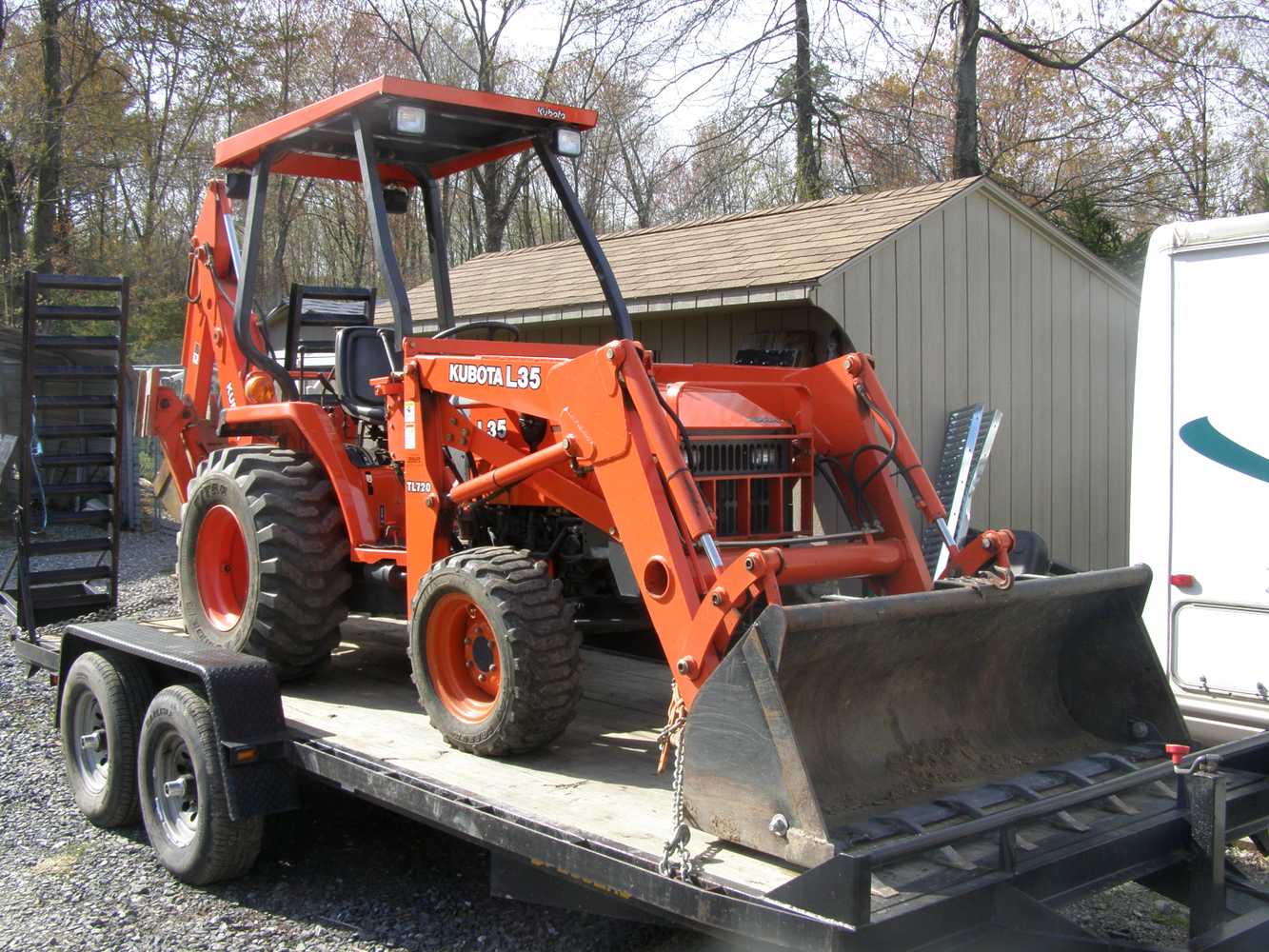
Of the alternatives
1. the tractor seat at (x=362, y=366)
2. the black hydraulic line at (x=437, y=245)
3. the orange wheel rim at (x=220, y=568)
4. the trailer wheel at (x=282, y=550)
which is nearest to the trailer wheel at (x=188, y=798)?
the trailer wheel at (x=282, y=550)

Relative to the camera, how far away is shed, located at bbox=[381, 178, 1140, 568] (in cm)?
901

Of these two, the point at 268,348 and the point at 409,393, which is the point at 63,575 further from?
the point at 409,393

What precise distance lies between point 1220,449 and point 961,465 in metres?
4.04

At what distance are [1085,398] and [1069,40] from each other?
969cm

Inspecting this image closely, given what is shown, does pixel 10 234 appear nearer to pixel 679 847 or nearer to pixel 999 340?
pixel 999 340

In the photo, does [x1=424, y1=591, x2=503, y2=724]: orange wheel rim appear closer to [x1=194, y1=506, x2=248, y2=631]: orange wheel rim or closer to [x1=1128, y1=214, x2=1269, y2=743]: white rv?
[x1=194, y1=506, x2=248, y2=631]: orange wheel rim

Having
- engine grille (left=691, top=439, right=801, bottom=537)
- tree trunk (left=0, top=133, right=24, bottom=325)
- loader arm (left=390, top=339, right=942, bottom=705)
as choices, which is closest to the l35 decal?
loader arm (left=390, top=339, right=942, bottom=705)

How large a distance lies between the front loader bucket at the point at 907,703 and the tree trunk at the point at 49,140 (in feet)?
69.5

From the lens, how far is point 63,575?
22.9 feet

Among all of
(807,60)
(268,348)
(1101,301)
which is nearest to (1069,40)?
(807,60)

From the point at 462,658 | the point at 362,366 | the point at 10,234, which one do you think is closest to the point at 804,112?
the point at 10,234

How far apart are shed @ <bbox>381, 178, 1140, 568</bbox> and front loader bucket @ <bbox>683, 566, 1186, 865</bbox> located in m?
4.49

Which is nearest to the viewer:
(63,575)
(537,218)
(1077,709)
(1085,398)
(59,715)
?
(1077,709)

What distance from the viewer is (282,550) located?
17.3 ft
